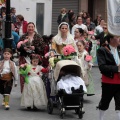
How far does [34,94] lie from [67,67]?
973mm

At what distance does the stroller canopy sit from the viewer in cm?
981

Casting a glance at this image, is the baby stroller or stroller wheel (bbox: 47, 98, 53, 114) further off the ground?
the baby stroller

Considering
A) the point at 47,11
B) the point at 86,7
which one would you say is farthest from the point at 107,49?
the point at 86,7

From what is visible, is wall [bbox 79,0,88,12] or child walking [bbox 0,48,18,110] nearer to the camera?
child walking [bbox 0,48,18,110]

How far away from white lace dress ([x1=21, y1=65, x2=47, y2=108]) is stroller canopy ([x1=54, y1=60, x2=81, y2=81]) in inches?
26.3

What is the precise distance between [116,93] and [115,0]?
5.62ft

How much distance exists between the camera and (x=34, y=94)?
10430 millimetres

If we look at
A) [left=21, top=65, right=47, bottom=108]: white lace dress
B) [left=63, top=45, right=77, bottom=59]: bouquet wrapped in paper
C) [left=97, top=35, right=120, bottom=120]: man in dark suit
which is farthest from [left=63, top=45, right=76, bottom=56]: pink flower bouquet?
[left=97, top=35, right=120, bottom=120]: man in dark suit

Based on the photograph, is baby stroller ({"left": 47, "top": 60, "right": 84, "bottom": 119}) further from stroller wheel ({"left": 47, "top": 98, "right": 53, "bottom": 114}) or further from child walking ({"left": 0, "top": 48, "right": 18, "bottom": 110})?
child walking ({"left": 0, "top": 48, "right": 18, "bottom": 110})

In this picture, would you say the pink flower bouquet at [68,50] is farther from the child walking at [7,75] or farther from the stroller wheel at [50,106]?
the child walking at [7,75]

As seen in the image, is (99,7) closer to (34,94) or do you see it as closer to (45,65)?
(45,65)

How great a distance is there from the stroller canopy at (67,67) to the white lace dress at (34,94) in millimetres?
668

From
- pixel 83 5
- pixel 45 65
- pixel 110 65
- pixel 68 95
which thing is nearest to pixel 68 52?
pixel 68 95

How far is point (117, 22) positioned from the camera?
768 cm
